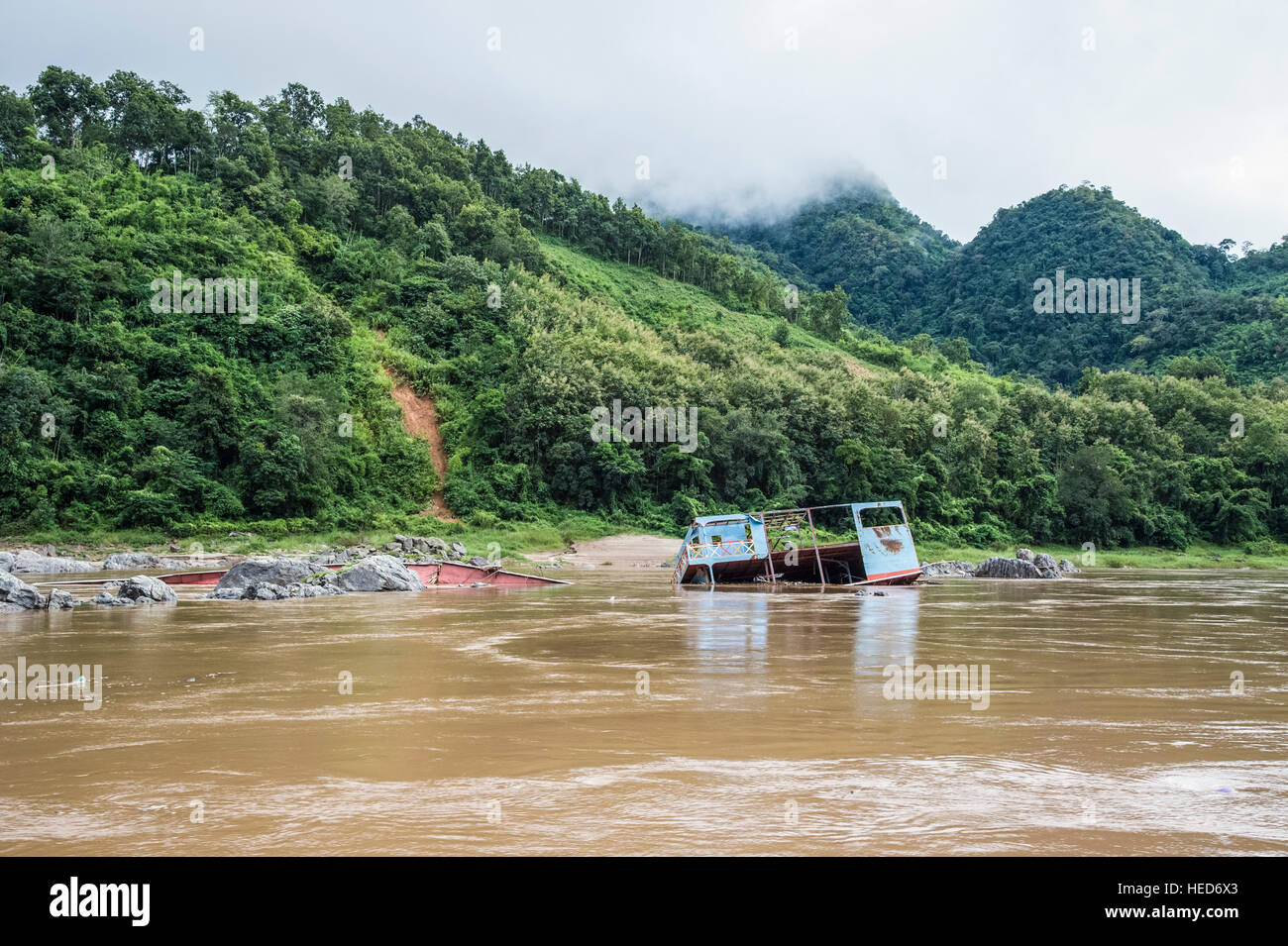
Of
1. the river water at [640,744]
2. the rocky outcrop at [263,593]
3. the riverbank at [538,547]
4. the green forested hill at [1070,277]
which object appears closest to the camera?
the river water at [640,744]

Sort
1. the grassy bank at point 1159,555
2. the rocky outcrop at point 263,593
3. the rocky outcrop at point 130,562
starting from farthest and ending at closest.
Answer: the grassy bank at point 1159,555, the rocky outcrop at point 130,562, the rocky outcrop at point 263,593

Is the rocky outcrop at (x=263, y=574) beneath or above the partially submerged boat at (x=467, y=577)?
above

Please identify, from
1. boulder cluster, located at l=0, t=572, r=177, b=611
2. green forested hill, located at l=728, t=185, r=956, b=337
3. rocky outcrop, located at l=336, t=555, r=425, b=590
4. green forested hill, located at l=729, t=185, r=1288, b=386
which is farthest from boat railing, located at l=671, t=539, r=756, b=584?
green forested hill, located at l=728, t=185, r=956, b=337

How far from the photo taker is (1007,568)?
1375 inches

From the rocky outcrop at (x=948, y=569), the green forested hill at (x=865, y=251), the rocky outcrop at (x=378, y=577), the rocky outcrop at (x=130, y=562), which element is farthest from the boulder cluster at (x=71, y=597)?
the green forested hill at (x=865, y=251)

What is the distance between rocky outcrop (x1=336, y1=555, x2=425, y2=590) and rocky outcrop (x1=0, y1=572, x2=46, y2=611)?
282 inches

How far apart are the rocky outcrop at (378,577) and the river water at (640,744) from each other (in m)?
8.48

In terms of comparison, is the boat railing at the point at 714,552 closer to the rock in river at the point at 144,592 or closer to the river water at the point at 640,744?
the river water at the point at 640,744

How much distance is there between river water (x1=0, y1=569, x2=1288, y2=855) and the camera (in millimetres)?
5172

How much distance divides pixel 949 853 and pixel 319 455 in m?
43.1

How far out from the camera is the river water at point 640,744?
204 inches

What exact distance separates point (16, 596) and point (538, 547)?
2610 centimetres

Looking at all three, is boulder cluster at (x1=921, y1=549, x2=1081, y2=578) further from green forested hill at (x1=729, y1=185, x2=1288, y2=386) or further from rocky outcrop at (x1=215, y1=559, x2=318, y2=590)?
green forested hill at (x1=729, y1=185, x2=1288, y2=386)

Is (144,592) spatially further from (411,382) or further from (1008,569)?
(411,382)
